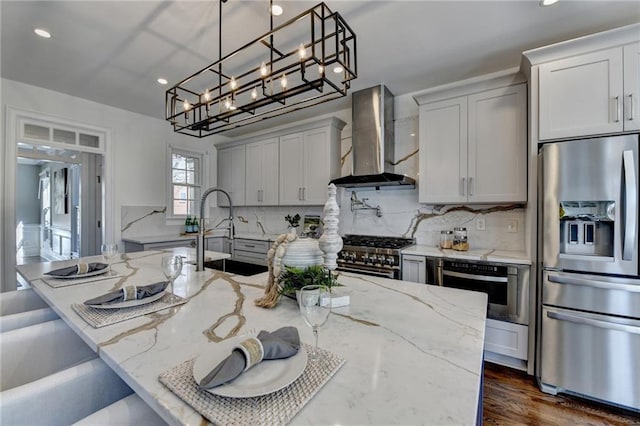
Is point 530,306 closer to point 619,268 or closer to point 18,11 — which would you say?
point 619,268

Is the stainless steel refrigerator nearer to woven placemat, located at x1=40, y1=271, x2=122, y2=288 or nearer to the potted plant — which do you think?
the potted plant

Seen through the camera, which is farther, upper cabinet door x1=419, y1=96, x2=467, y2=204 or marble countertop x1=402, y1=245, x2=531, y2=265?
upper cabinet door x1=419, y1=96, x2=467, y2=204

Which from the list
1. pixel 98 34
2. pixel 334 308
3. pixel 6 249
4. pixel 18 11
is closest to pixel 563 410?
pixel 334 308

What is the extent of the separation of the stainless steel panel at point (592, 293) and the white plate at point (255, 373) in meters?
2.09

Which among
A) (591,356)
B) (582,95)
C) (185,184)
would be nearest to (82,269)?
(185,184)

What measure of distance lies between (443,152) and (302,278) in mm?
2282

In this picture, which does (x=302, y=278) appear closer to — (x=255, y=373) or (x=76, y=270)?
(x=255, y=373)

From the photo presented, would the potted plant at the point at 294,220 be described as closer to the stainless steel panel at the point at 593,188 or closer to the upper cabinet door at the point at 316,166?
the upper cabinet door at the point at 316,166

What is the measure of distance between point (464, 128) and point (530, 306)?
1.65 meters

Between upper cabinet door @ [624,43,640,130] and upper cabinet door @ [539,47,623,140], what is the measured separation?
3cm

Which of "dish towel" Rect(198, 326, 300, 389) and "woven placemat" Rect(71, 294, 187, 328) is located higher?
"dish towel" Rect(198, 326, 300, 389)

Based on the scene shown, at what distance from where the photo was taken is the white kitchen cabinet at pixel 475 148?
96.0 inches

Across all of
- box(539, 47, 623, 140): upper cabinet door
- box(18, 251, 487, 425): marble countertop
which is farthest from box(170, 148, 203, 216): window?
box(539, 47, 623, 140): upper cabinet door

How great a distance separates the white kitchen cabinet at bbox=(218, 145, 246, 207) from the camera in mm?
4535
